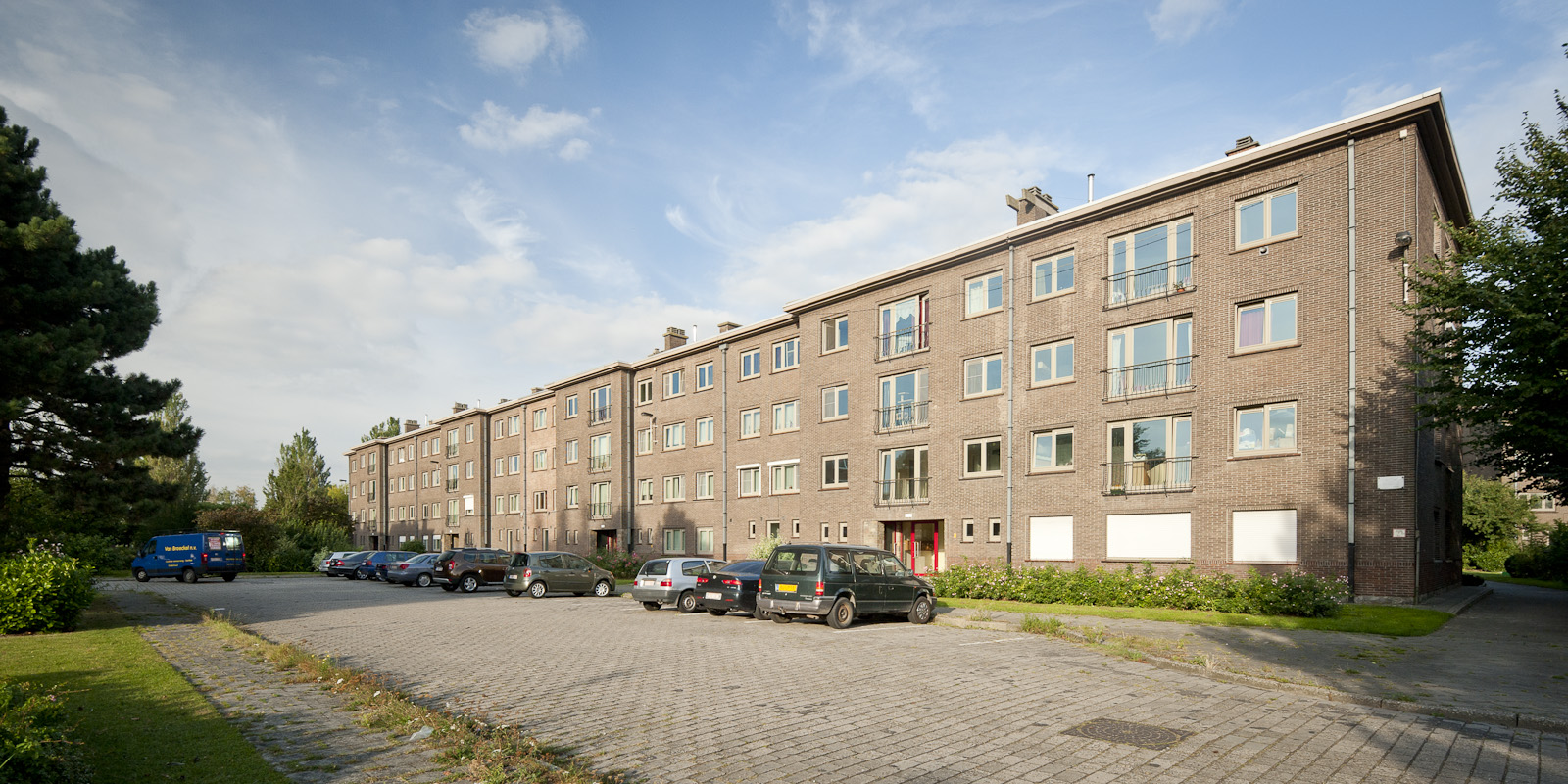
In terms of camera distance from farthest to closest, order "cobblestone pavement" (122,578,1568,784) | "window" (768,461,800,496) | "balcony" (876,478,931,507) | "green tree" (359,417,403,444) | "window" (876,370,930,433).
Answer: "green tree" (359,417,403,444), "window" (768,461,800,496), "window" (876,370,930,433), "balcony" (876,478,931,507), "cobblestone pavement" (122,578,1568,784)

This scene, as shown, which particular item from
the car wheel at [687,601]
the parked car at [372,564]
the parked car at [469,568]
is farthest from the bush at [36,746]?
the parked car at [372,564]

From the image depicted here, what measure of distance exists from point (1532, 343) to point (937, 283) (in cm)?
1881

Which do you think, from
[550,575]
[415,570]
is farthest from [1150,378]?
[415,570]

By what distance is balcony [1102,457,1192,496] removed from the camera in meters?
25.0

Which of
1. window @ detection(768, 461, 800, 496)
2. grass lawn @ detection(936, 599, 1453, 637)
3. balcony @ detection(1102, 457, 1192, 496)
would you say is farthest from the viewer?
window @ detection(768, 461, 800, 496)

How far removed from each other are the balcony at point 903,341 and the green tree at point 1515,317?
16670 mm

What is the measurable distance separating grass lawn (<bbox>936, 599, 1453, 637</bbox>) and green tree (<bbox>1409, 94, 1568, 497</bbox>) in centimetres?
389

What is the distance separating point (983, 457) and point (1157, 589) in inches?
392

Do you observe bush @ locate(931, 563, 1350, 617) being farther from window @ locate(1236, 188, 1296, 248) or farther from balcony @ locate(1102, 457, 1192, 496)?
window @ locate(1236, 188, 1296, 248)

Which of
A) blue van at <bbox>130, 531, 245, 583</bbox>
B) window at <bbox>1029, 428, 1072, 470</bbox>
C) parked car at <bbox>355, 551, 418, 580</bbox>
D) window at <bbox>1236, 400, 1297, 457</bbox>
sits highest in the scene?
window at <bbox>1236, 400, 1297, 457</bbox>

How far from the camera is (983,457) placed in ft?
100

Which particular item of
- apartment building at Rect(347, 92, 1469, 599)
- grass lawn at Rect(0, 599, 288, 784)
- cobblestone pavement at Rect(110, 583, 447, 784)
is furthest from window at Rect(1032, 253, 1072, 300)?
grass lawn at Rect(0, 599, 288, 784)

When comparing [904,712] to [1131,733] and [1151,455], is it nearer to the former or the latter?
[1131,733]

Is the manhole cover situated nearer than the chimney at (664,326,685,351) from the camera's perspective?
Yes
